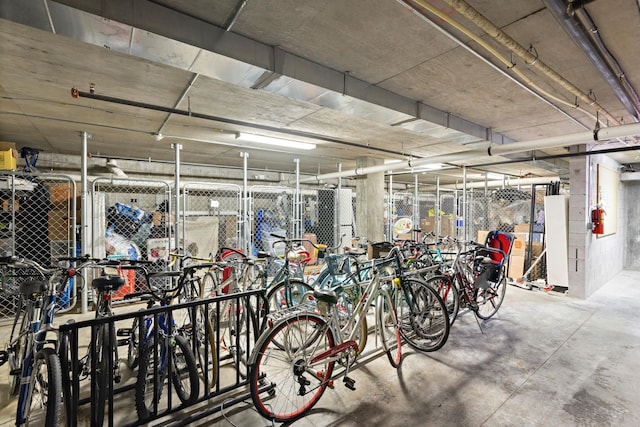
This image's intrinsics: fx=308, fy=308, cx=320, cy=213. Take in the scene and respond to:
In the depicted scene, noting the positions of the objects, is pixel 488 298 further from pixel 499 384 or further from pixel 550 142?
pixel 550 142

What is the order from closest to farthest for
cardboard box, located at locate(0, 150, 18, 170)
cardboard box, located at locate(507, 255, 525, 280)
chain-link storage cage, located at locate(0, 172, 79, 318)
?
cardboard box, located at locate(0, 150, 18, 170)
chain-link storage cage, located at locate(0, 172, 79, 318)
cardboard box, located at locate(507, 255, 525, 280)

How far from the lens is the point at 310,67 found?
2.59 m

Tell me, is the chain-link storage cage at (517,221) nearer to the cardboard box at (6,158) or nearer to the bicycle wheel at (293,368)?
the bicycle wheel at (293,368)

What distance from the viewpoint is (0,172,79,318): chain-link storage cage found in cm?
381

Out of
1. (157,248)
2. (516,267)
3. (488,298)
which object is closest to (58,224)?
(157,248)

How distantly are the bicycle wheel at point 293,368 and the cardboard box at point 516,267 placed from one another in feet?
17.4

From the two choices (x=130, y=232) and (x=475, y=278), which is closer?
(x=475, y=278)

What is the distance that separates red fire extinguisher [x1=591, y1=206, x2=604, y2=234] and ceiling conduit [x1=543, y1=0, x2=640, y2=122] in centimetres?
247

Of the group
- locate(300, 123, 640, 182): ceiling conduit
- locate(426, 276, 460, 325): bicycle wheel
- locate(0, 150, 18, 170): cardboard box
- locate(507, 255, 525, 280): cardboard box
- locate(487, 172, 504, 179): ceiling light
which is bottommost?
locate(507, 255, 525, 280): cardboard box

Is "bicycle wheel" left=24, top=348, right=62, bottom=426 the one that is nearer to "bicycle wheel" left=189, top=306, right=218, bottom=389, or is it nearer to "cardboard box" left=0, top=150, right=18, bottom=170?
"bicycle wheel" left=189, top=306, right=218, bottom=389

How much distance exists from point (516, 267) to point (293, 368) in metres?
5.72

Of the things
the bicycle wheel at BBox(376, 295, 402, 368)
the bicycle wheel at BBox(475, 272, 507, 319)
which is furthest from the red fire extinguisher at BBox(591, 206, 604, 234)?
the bicycle wheel at BBox(376, 295, 402, 368)

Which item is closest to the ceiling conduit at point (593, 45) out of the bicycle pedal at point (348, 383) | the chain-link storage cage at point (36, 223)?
the bicycle pedal at point (348, 383)

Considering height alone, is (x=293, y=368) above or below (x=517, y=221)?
below
